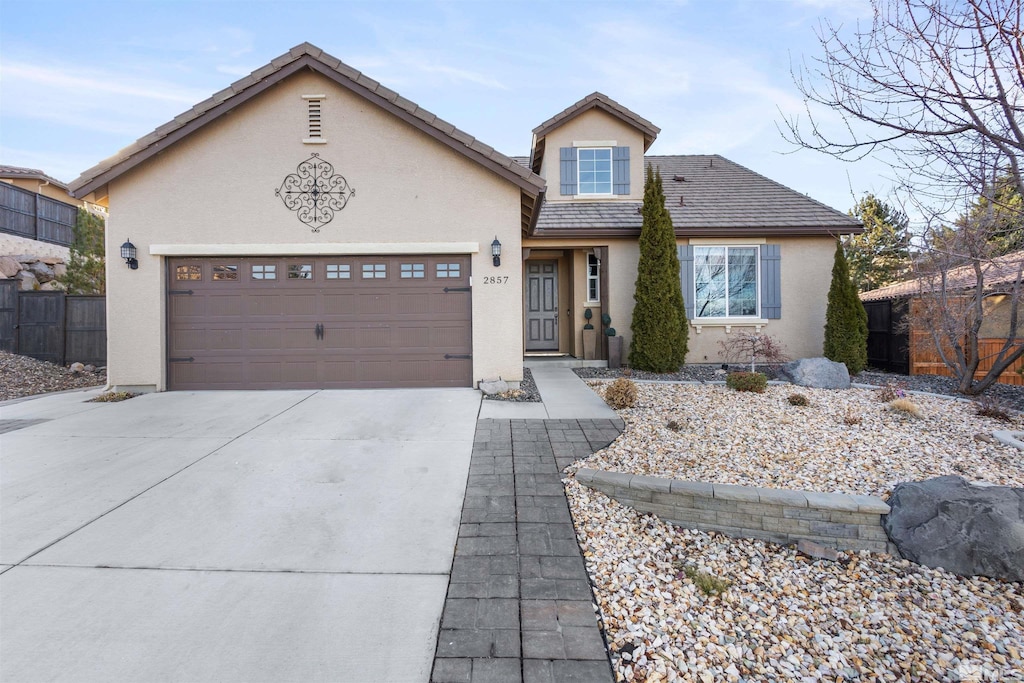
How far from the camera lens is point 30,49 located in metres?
9.14

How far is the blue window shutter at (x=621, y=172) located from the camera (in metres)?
11.5

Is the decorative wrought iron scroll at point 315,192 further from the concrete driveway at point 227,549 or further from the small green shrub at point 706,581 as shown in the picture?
the small green shrub at point 706,581

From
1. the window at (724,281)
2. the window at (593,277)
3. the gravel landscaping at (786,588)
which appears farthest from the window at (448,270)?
the window at (724,281)

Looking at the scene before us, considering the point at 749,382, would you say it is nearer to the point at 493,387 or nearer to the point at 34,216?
the point at 493,387

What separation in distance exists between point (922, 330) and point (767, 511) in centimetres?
794

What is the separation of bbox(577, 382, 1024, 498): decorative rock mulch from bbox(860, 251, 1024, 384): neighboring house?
1.96 m

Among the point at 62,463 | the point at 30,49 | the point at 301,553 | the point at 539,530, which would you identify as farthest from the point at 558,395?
the point at 30,49

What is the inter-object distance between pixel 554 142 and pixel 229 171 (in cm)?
714

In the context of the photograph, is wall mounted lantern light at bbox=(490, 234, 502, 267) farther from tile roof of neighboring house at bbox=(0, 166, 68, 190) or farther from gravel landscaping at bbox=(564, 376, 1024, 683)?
tile roof of neighboring house at bbox=(0, 166, 68, 190)

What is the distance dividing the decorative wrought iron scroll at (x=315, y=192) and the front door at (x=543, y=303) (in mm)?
5577

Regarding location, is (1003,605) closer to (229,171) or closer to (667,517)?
(667,517)

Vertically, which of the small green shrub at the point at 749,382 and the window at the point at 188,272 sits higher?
the window at the point at 188,272

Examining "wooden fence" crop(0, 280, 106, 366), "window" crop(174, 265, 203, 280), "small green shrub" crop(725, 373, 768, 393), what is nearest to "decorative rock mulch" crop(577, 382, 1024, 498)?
"small green shrub" crop(725, 373, 768, 393)

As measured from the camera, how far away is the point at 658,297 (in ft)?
31.2
